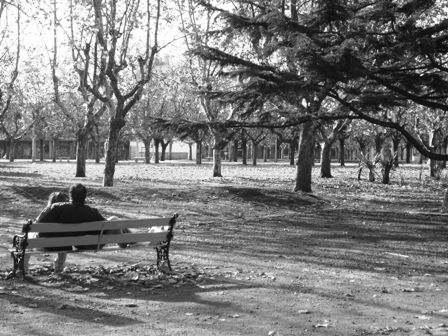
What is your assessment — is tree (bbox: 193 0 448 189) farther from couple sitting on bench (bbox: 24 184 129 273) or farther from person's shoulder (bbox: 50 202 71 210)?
person's shoulder (bbox: 50 202 71 210)

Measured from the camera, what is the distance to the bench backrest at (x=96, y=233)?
22.3ft

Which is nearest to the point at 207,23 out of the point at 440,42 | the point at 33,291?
the point at 440,42

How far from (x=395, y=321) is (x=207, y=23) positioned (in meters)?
23.8

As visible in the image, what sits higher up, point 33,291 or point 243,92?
point 243,92

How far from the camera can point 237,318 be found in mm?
5469

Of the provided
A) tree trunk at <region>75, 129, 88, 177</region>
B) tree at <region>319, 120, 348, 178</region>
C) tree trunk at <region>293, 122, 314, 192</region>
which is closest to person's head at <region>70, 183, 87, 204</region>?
tree trunk at <region>293, 122, 314, 192</region>

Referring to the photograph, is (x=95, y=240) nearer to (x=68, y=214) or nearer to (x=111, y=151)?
(x=68, y=214)

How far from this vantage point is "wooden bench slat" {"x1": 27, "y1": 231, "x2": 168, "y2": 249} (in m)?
6.80

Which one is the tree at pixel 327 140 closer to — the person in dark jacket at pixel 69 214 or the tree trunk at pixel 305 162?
the tree trunk at pixel 305 162

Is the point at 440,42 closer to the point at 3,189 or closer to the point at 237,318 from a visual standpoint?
the point at 237,318

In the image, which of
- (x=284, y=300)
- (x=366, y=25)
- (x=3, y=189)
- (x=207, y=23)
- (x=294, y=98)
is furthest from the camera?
(x=207, y=23)

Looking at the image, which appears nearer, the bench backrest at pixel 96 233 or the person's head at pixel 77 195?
the bench backrest at pixel 96 233

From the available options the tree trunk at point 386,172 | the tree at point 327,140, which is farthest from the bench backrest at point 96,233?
the tree at point 327,140

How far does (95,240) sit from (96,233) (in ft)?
0.72
